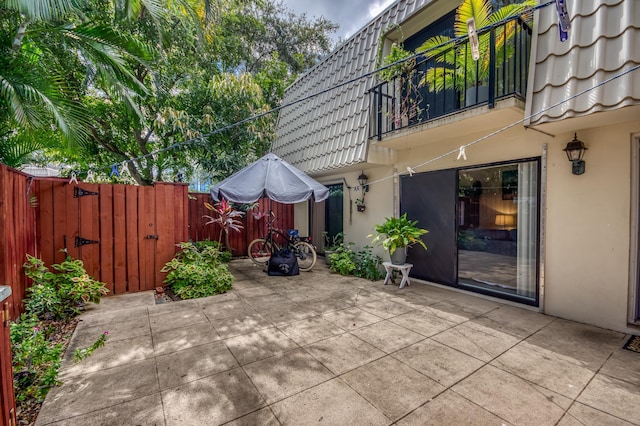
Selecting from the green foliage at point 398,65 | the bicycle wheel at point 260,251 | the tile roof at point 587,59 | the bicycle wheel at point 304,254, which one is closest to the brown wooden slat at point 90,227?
the bicycle wheel at point 260,251

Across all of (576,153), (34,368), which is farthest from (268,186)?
(576,153)

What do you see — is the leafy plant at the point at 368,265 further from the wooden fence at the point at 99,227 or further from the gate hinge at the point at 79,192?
the gate hinge at the point at 79,192

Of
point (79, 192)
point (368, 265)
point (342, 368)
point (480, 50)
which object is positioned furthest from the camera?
point (368, 265)

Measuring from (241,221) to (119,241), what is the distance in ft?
13.5

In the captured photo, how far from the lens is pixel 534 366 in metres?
2.62

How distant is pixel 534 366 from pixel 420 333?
42.4 inches

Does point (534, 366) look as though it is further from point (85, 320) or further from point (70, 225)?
point (70, 225)

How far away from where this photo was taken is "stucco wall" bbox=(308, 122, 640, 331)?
3.35 meters

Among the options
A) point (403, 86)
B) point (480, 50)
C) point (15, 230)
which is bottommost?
point (15, 230)

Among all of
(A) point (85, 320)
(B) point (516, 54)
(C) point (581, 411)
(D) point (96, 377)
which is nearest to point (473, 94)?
(B) point (516, 54)

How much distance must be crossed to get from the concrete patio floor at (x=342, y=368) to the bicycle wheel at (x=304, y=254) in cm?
246

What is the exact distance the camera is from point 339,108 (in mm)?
6859

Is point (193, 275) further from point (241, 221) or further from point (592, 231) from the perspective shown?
point (592, 231)

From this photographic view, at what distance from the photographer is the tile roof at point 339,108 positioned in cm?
594
